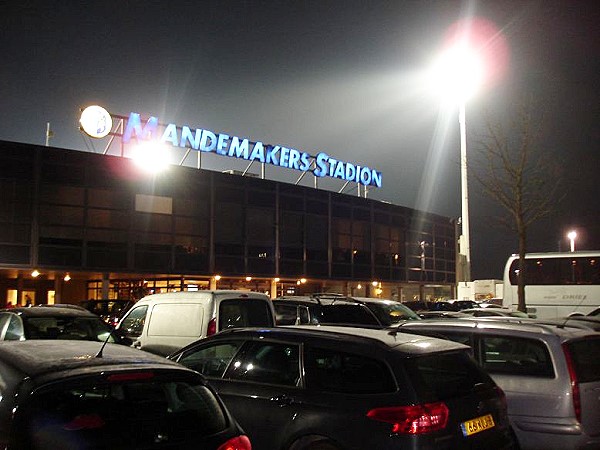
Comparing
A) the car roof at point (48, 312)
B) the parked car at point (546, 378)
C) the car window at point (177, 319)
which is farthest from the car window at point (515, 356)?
the car roof at point (48, 312)

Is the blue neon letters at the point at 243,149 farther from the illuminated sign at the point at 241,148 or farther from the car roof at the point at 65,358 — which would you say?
the car roof at the point at 65,358

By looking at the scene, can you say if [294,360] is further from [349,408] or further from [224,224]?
[224,224]

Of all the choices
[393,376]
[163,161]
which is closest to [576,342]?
[393,376]

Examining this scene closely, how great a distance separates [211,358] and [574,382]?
12.9 feet

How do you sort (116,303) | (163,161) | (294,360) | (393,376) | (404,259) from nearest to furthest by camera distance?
1. (393,376)
2. (294,360)
3. (116,303)
4. (163,161)
5. (404,259)

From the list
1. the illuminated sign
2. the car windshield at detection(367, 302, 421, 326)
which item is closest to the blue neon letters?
the illuminated sign

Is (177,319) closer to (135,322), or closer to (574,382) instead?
(135,322)

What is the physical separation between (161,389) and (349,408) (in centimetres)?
179

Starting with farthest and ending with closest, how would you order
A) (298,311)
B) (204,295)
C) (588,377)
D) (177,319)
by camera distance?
(298,311) < (177,319) < (204,295) < (588,377)

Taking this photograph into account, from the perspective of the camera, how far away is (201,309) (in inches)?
393

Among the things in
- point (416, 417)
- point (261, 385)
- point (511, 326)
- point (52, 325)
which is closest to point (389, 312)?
point (511, 326)

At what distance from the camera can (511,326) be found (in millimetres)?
7207

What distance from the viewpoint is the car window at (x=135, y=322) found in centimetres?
1110

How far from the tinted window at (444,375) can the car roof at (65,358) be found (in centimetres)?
203
